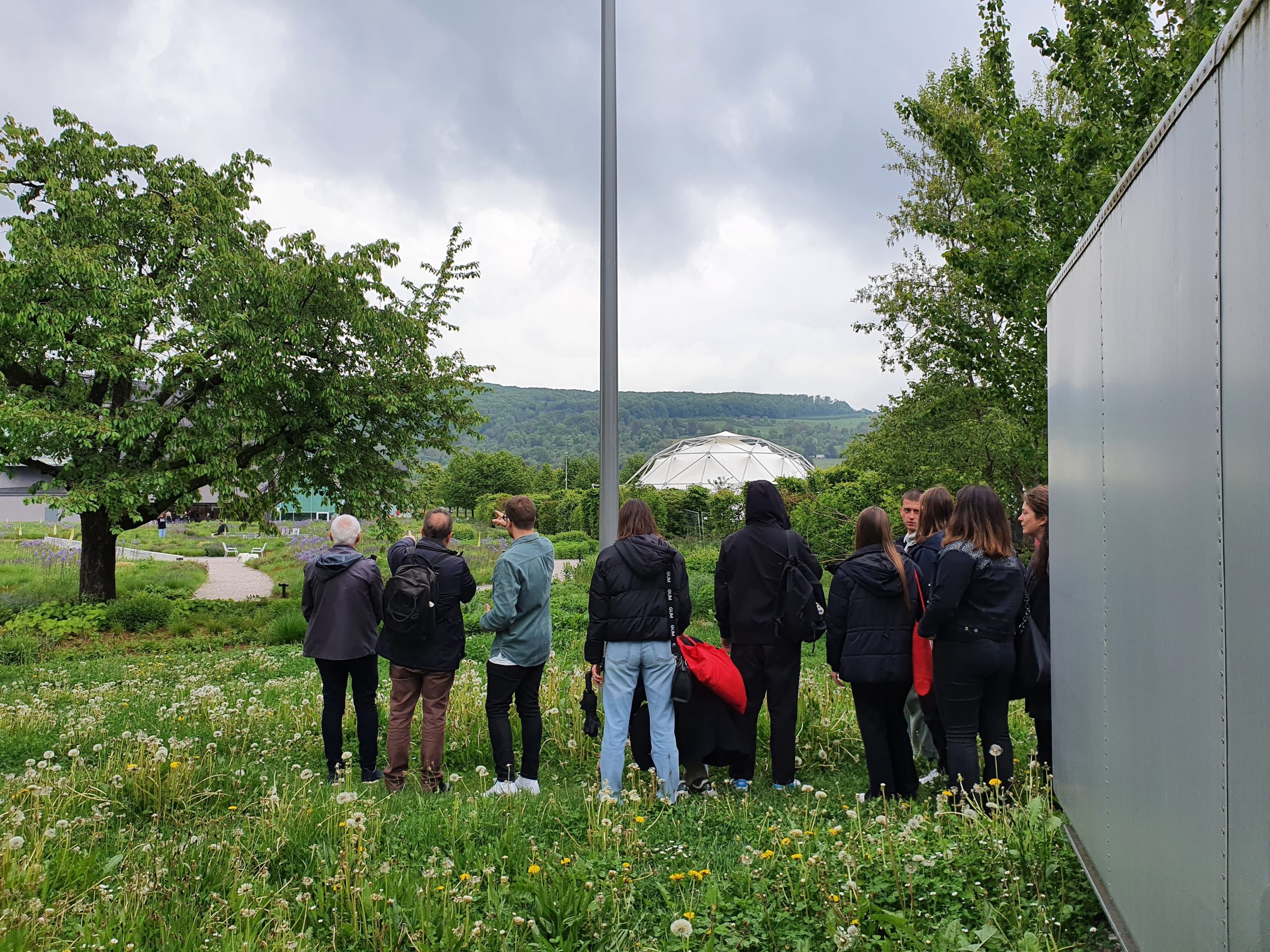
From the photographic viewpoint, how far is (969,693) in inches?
190

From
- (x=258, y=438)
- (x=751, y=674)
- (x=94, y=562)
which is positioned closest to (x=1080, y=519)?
(x=751, y=674)

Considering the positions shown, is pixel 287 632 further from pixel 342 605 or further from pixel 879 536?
pixel 879 536

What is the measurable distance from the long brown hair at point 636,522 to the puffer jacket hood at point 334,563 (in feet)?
5.91

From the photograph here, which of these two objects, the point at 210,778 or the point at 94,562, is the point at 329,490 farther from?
the point at 210,778

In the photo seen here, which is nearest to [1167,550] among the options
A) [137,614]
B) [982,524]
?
[982,524]

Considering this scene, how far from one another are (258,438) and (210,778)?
1156 centimetres

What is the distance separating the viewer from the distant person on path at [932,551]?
5.40 metres

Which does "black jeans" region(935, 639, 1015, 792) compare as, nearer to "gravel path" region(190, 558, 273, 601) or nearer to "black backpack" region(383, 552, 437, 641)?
"black backpack" region(383, 552, 437, 641)

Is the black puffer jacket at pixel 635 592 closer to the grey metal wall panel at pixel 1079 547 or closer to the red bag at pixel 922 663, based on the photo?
the red bag at pixel 922 663

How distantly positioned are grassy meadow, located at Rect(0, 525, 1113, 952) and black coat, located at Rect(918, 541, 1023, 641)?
0.87 metres

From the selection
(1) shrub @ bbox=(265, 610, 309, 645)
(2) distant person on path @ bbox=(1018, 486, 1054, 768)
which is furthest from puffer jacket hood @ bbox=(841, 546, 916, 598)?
(1) shrub @ bbox=(265, 610, 309, 645)

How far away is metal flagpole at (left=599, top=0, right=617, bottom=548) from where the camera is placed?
771cm

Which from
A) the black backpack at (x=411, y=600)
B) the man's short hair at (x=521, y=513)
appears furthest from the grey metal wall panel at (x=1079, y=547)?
the black backpack at (x=411, y=600)

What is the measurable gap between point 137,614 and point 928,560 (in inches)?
548
